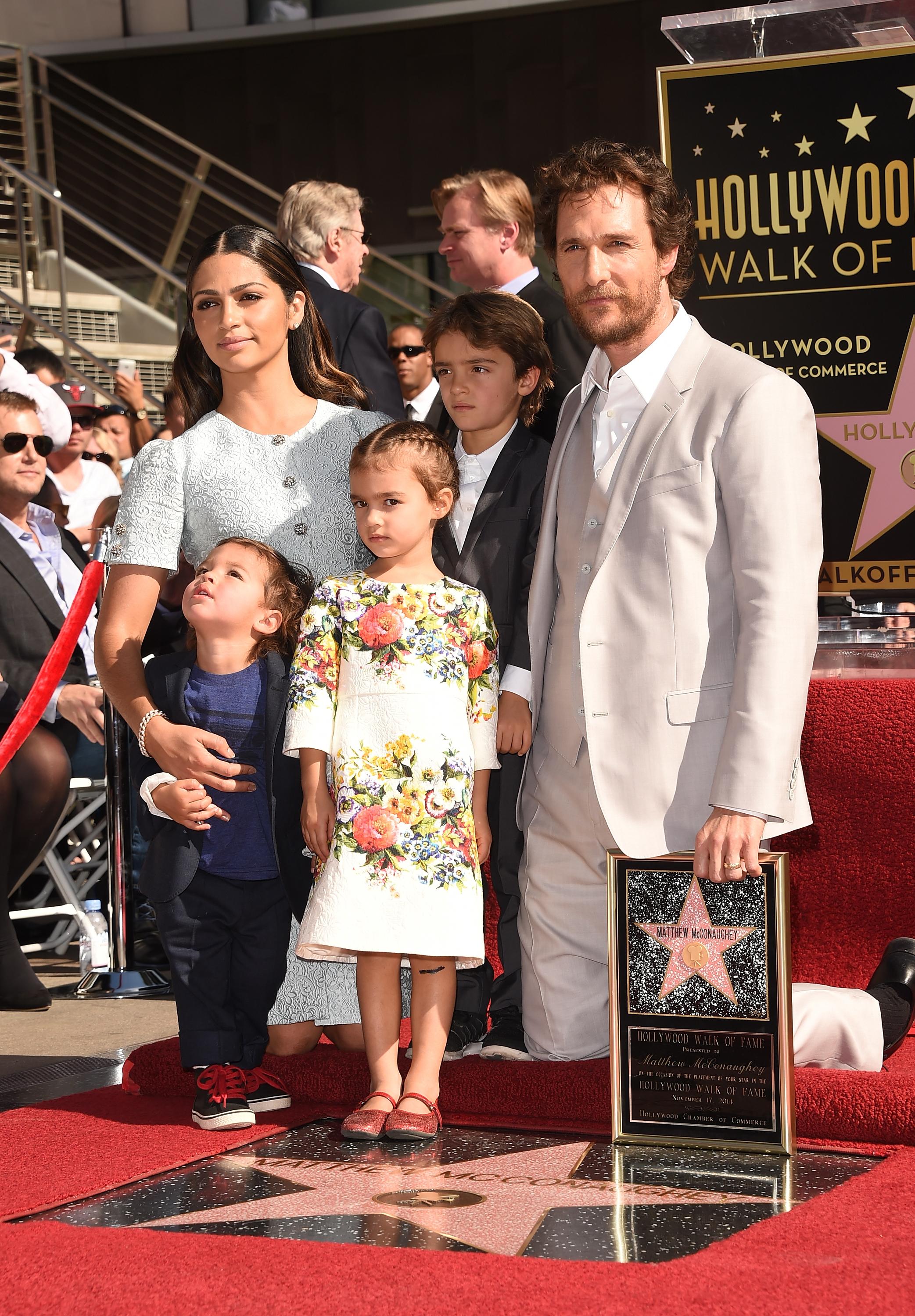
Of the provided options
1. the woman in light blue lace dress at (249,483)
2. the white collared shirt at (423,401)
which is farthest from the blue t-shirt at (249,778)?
the white collared shirt at (423,401)

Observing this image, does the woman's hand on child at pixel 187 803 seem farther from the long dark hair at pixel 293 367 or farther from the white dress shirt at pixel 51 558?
the white dress shirt at pixel 51 558

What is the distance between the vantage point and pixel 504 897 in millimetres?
2865

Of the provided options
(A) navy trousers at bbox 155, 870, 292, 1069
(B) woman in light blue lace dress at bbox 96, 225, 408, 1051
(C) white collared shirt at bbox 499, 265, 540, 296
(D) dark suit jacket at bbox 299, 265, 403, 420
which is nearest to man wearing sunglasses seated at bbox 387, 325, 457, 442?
(C) white collared shirt at bbox 499, 265, 540, 296

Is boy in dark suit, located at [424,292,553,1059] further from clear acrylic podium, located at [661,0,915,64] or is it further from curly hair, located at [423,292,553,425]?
clear acrylic podium, located at [661,0,915,64]

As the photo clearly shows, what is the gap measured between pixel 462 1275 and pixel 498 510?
1480 millimetres

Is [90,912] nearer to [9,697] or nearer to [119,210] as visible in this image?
[9,697]

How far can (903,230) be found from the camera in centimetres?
315

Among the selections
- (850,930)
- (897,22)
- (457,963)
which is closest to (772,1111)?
(457,963)

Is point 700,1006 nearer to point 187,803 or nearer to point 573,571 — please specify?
point 573,571

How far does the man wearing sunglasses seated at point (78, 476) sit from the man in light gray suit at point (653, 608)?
3878 mm

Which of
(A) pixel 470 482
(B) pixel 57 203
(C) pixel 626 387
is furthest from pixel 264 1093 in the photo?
(B) pixel 57 203

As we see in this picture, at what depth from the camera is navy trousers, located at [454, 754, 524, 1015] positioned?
2.78 meters

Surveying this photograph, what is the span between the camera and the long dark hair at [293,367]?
2.82 m

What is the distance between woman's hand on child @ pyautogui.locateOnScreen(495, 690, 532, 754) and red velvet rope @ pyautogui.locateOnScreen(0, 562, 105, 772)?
112 cm
